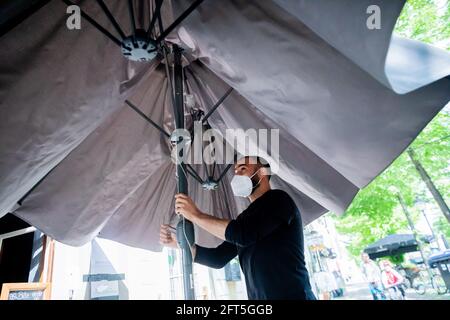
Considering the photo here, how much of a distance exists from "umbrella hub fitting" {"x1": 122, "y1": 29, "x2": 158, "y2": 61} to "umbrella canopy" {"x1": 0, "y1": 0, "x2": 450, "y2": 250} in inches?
18.0

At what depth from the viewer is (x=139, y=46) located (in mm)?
1332

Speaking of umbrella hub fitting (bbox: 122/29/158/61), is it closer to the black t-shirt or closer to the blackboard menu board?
the black t-shirt

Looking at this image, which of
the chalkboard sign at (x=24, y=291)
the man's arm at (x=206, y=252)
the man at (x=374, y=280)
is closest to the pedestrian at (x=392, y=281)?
the man at (x=374, y=280)

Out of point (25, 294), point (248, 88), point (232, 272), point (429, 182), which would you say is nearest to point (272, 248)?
point (248, 88)

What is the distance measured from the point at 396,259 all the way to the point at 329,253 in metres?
12.3

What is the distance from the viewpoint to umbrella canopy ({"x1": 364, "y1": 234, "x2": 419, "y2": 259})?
31.0 ft

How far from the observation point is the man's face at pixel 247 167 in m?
2.27

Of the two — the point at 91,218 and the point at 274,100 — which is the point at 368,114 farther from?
the point at 91,218

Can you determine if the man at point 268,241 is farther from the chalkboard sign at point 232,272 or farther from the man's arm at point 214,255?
the chalkboard sign at point 232,272

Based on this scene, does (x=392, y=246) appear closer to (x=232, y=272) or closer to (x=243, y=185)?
(x=232, y=272)

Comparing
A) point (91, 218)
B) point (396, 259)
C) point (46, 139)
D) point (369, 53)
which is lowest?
point (396, 259)

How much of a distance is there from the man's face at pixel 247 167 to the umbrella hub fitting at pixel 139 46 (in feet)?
4.10

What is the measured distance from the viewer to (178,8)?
1750 millimetres
